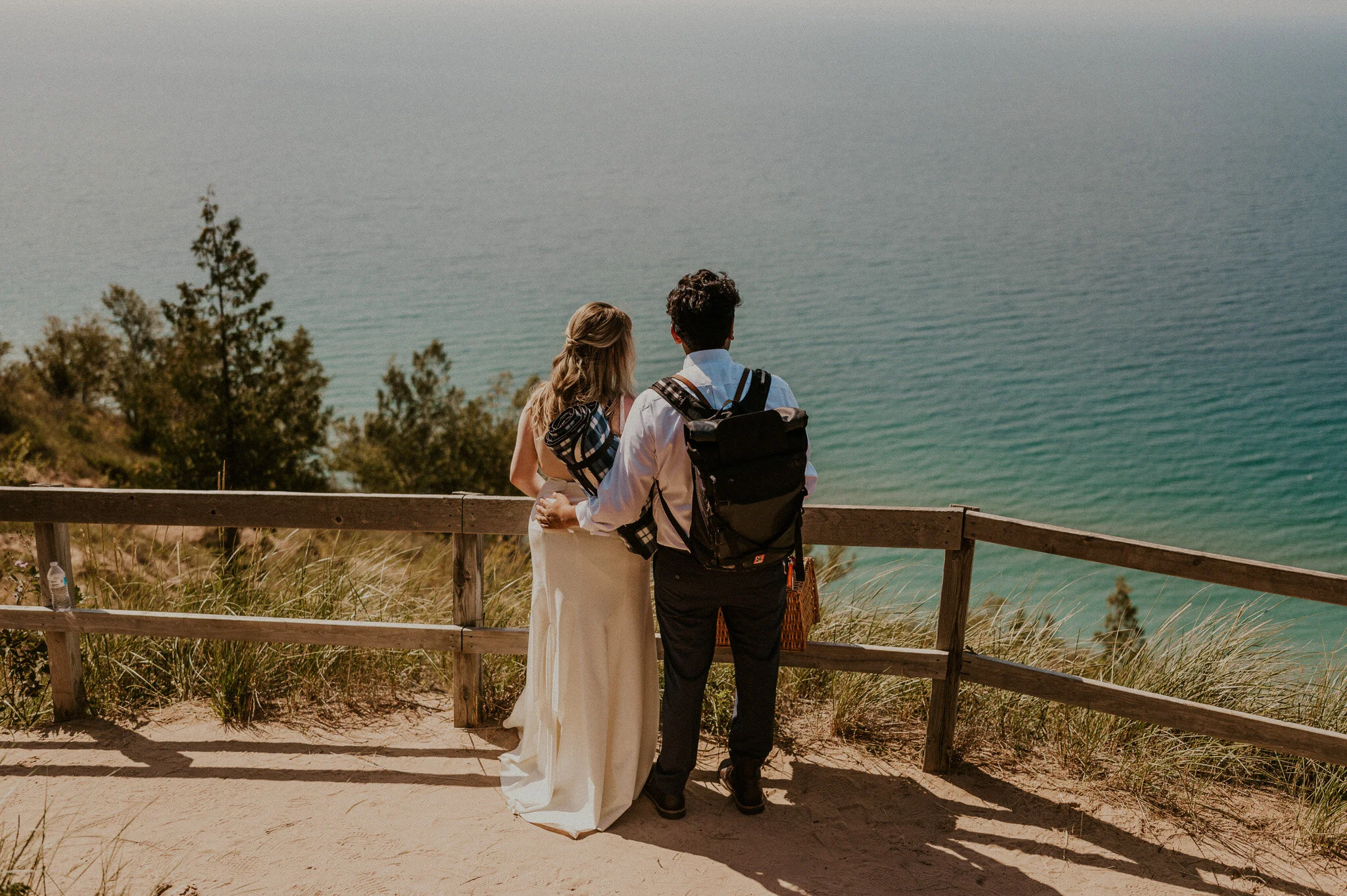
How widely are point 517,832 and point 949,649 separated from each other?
70.7 inches

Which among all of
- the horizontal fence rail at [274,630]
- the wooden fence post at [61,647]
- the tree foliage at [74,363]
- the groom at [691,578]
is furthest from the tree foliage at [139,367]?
the groom at [691,578]

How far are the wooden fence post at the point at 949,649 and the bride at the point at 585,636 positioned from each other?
117cm

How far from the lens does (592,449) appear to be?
3395mm

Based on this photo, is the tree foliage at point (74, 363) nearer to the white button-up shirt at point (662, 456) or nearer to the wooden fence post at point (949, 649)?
the white button-up shirt at point (662, 456)

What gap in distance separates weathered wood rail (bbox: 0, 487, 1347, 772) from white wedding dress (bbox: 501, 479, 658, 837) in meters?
0.40

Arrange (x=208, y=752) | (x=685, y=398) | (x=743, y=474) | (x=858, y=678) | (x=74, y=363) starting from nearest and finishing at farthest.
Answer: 1. (x=743, y=474)
2. (x=685, y=398)
3. (x=208, y=752)
4. (x=858, y=678)
5. (x=74, y=363)

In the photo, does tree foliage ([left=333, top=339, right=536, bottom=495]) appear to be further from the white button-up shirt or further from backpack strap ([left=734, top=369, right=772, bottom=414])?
backpack strap ([left=734, top=369, right=772, bottom=414])

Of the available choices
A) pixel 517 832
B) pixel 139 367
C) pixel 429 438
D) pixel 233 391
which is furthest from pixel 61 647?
pixel 139 367

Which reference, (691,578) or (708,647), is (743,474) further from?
(708,647)

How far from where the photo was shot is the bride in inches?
137

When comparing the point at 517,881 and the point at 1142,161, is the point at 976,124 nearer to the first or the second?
the point at 1142,161

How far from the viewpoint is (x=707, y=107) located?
5123 inches

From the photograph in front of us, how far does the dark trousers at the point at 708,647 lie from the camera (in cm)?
334

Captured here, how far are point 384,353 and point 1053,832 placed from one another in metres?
56.2
